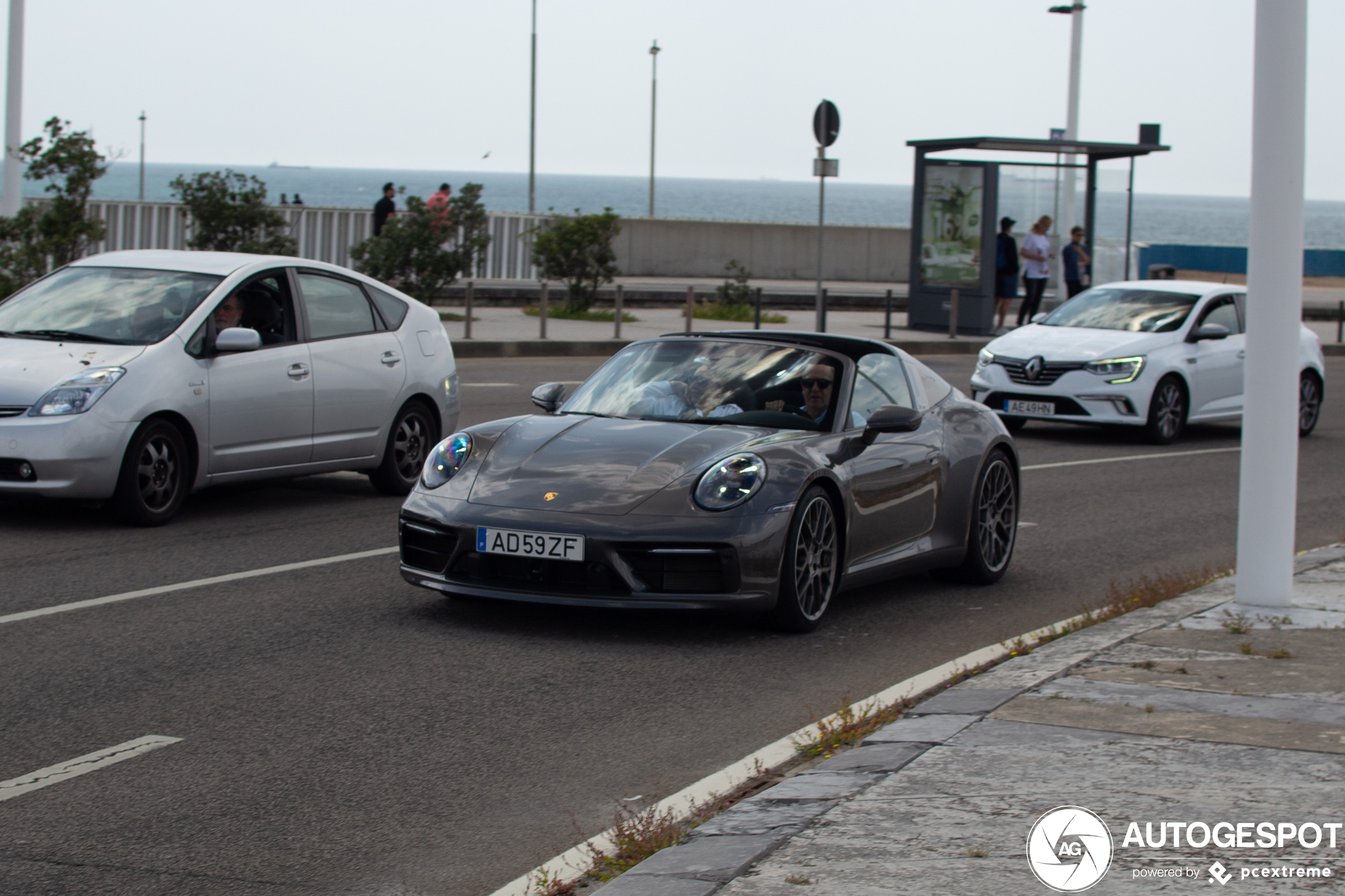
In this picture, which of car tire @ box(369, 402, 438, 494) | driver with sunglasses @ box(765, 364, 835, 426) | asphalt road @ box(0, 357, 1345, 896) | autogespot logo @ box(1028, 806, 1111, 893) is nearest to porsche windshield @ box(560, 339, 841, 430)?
driver with sunglasses @ box(765, 364, 835, 426)

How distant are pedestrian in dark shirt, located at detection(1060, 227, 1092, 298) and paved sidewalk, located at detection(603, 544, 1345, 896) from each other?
22.1m

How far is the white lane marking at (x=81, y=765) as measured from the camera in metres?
4.69

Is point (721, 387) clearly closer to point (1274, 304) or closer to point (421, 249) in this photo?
point (1274, 304)

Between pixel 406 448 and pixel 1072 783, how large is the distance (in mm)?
7147

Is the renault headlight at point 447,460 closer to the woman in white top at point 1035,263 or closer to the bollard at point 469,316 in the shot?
the bollard at point 469,316

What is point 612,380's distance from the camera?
26.2 feet

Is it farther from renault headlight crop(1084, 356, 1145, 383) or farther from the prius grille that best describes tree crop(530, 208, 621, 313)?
renault headlight crop(1084, 356, 1145, 383)

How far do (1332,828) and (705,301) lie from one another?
26891 mm

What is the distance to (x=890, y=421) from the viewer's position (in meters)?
7.50

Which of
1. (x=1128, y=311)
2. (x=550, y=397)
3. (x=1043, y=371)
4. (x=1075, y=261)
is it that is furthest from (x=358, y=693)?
(x=1075, y=261)

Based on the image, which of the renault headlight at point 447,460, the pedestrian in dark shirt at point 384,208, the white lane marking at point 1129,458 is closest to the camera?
the renault headlight at point 447,460

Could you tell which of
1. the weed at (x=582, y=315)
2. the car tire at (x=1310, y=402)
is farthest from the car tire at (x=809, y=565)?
the weed at (x=582, y=315)

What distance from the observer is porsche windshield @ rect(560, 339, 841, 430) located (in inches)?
300

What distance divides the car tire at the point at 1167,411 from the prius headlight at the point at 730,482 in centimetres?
973
